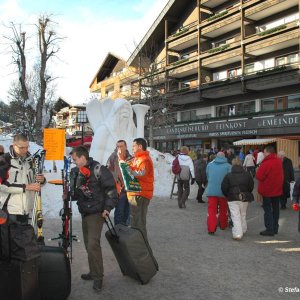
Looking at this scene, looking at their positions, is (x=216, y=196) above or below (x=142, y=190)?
below

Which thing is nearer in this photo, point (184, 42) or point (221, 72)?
point (221, 72)

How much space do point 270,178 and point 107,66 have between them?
50.2 meters

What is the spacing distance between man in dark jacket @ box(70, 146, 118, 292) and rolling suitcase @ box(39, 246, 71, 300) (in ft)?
1.70

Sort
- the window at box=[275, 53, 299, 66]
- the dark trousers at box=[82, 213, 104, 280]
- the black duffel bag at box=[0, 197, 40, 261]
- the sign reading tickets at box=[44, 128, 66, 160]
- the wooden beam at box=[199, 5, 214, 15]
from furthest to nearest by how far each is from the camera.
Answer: the wooden beam at box=[199, 5, 214, 15]
the window at box=[275, 53, 299, 66]
the sign reading tickets at box=[44, 128, 66, 160]
the dark trousers at box=[82, 213, 104, 280]
the black duffel bag at box=[0, 197, 40, 261]

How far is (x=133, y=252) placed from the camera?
4.63m

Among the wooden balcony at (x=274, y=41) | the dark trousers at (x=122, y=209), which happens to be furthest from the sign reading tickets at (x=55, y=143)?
the wooden balcony at (x=274, y=41)

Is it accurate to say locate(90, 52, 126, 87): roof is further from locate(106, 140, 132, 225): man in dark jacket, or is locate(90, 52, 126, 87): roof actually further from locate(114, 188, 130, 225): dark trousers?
locate(114, 188, 130, 225): dark trousers

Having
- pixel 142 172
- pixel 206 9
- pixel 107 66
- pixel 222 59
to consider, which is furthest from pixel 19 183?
pixel 107 66

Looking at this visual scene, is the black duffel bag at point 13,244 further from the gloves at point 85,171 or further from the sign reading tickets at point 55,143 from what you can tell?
the sign reading tickets at point 55,143

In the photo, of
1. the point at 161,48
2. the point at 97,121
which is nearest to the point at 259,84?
the point at 161,48

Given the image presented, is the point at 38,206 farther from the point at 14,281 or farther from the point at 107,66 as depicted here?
the point at 107,66

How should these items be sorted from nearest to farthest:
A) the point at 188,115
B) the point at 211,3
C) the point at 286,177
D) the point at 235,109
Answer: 1. the point at 286,177
2. the point at 235,109
3. the point at 211,3
4. the point at 188,115

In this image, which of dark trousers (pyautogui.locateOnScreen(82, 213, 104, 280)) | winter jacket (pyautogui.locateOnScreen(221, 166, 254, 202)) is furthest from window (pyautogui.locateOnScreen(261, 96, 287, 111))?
dark trousers (pyautogui.locateOnScreen(82, 213, 104, 280))

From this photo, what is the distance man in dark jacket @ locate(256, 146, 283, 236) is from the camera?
7484mm
